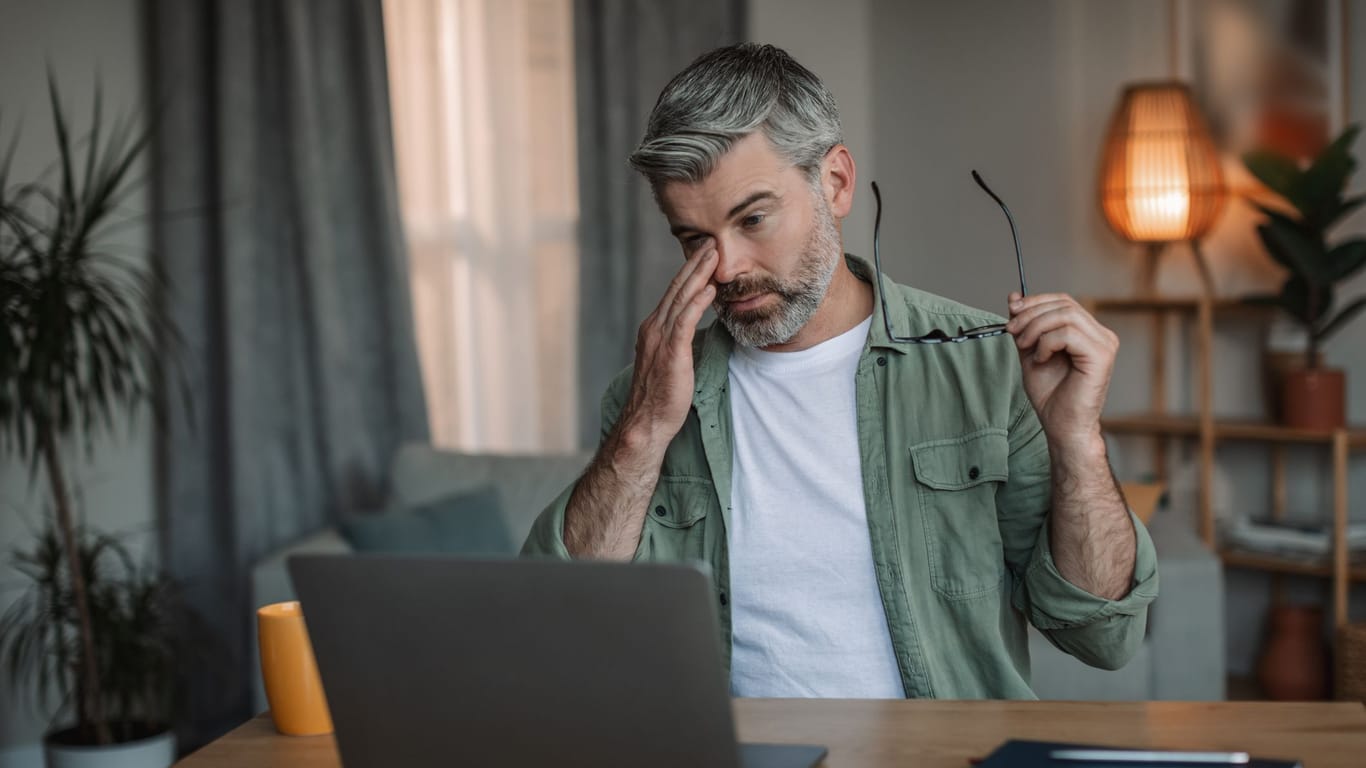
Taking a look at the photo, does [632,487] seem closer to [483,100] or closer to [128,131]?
[128,131]

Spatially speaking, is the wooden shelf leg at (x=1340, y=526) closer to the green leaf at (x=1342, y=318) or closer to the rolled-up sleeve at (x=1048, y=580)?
the green leaf at (x=1342, y=318)

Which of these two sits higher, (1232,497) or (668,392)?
(668,392)

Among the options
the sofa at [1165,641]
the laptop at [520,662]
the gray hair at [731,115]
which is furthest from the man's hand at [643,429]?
the sofa at [1165,641]

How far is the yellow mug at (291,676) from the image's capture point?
1194 millimetres

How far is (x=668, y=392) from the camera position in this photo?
1568 mm

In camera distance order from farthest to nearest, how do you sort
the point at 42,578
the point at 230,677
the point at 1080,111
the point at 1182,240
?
the point at 1080,111 → the point at 1182,240 → the point at 230,677 → the point at 42,578

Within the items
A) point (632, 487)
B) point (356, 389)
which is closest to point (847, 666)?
point (632, 487)

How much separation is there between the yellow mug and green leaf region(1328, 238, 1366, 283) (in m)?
3.13

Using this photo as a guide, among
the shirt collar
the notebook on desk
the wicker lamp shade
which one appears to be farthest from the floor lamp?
the notebook on desk

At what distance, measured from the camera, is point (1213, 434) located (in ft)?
13.0

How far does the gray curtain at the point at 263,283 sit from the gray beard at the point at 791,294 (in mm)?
2263

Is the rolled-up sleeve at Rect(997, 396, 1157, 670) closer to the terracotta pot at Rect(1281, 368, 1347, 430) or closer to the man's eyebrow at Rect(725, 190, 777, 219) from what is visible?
the man's eyebrow at Rect(725, 190, 777, 219)

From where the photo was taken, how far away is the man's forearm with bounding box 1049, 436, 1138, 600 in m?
1.41

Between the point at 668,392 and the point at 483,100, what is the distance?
2.67m
